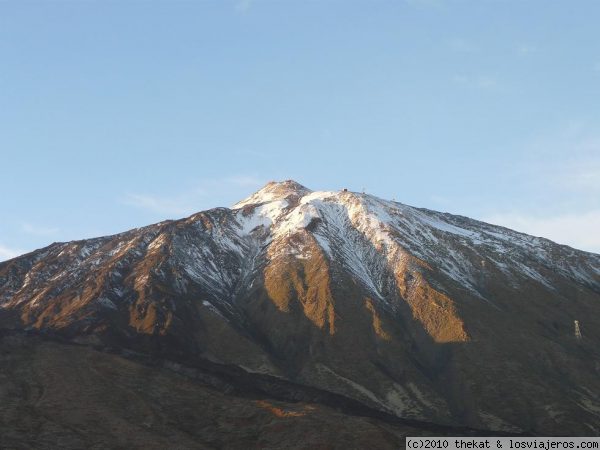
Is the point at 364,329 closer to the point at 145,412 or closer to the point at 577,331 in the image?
the point at 577,331

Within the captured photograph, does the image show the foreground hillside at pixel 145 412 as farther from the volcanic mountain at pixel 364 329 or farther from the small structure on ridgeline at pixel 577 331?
the small structure on ridgeline at pixel 577 331

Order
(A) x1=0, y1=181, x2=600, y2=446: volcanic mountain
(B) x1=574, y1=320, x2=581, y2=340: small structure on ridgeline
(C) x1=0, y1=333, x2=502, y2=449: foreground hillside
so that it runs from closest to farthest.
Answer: (C) x1=0, y1=333, x2=502, y2=449: foreground hillside → (A) x1=0, y1=181, x2=600, y2=446: volcanic mountain → (B) x1=574, y1=320, x2=581, y2=340: small structure on ridgeline

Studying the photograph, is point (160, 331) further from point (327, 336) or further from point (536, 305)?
point (536, 305)

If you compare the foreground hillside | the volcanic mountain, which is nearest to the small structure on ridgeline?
the volcanic mountain

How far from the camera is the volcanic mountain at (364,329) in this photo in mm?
140375

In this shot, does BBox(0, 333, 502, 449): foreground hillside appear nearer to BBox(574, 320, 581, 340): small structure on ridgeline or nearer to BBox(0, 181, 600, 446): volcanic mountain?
BBox(0, 181, 600, 446): volcanic mountain

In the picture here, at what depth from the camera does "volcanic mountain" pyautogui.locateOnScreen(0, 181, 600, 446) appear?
14038 cm

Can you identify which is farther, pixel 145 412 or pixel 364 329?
pixel 364 329

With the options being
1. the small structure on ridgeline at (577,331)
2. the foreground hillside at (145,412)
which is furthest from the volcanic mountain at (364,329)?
the foreground hillside at (145,412)

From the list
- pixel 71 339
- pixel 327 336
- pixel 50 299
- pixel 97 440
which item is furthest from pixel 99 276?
pixel 97 440

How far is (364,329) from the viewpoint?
166 metres

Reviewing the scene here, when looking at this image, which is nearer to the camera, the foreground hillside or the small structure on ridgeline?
the foreground hillside

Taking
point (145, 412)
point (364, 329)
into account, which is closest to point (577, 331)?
point (364, 329)

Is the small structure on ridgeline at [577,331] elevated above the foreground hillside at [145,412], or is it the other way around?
the small structure on ridgeline at [577,331]
